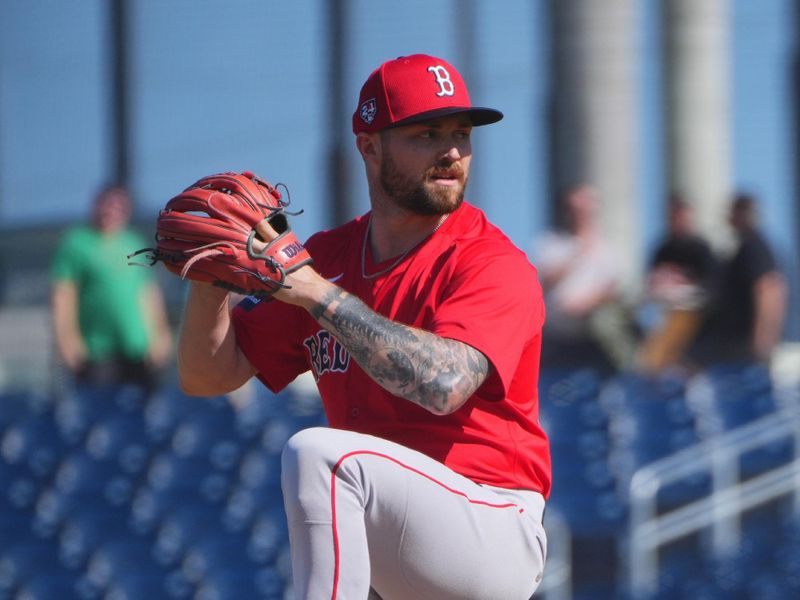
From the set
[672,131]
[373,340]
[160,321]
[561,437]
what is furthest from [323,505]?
[672,131]

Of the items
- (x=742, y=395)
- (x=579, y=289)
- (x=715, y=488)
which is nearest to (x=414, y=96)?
(x=579, y=289)

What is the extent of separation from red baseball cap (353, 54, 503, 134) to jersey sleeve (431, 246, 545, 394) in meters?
0.30

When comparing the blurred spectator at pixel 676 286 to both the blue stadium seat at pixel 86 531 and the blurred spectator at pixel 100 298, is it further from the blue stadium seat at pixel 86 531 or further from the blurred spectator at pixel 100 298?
the blue stadium seat at pixel 86 531

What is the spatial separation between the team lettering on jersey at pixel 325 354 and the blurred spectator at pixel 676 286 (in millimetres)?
4008

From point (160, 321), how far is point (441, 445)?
4230 mm

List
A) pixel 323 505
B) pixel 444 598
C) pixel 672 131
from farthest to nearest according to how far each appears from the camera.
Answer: pixel 672 131
pixel 444 598
pixel 323 505

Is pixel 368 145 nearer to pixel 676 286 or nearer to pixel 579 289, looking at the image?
pixel 579 289

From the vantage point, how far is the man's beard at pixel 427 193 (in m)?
2.74

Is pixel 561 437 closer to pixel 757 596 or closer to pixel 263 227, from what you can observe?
pixel 757 596

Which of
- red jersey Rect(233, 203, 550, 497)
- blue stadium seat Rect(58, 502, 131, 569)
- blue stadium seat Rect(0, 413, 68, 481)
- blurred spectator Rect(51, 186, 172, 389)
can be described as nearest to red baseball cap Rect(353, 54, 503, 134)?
red jersey Rect(233, 203, 550, 497)

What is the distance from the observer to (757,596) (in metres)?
5.17

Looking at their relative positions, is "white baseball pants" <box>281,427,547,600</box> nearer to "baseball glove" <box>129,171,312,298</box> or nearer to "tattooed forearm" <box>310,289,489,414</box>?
"tattooed forearm" <box>310,289,489,414</box>

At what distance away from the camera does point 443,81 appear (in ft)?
8.96

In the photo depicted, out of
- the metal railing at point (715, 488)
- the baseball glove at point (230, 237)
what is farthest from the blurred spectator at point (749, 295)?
the baseball glove at point (230, 237)
